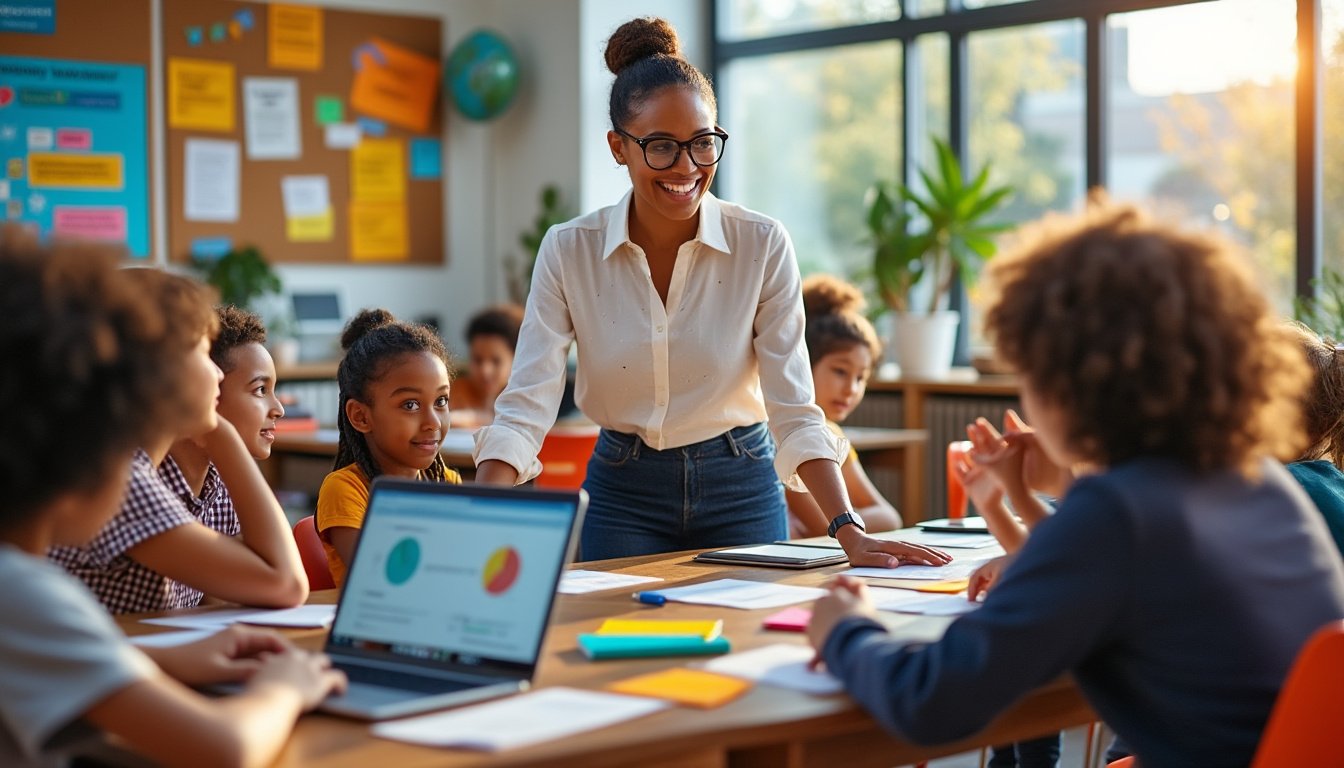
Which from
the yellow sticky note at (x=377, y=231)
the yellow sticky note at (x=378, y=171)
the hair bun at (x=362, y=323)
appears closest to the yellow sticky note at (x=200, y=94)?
the yellow sticky note at (x=378, y=171)

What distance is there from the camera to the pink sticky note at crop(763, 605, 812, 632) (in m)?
1.71

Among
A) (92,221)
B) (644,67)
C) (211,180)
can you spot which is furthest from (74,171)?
(644,67)

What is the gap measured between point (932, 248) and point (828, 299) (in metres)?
1.81

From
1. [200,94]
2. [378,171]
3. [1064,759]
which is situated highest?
[200,94]

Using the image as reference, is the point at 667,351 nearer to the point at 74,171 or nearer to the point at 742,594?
the point at 742,594

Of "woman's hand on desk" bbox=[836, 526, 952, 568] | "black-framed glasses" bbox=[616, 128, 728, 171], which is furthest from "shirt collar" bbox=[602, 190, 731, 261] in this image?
"woman's hand on desk" bbox=[836, 526, 952, 568]

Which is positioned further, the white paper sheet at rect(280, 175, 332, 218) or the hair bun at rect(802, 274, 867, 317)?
the white paper sheet at rect(280, 175, 332, 218)

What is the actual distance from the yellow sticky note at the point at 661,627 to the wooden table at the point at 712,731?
0.08ft

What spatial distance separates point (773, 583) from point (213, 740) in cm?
A: 99

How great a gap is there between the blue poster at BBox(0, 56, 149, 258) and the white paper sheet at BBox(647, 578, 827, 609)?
4.22 meters

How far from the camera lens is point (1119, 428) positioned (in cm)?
136

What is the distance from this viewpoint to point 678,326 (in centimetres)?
253

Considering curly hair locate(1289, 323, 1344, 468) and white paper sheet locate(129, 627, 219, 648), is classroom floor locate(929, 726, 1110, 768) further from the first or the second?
white paper sheet locate(129, 627, 219, 648)

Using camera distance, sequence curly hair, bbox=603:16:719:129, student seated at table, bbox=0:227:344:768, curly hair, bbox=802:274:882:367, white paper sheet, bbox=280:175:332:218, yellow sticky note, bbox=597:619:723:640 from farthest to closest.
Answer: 1. white paper sheet, bbox=280:175:332:218
2. curly hair, bbox=802:274:882:367
3. curly hair, bbox=603:16:719:129
4. yellow sticky note, bbox=597:619:723:640
5. student seated at table, bbox=0:227:344:768
